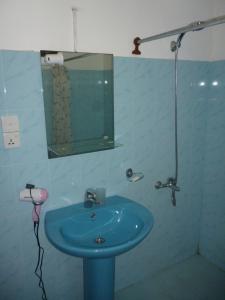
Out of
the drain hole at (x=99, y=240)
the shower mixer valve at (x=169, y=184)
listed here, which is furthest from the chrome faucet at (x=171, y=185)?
the drain hole at (x=99, y=240)

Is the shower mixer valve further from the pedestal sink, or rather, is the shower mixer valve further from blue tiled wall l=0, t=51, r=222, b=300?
the pedestal sink

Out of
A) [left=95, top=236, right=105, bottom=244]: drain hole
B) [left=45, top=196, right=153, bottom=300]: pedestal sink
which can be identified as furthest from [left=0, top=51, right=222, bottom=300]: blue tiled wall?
[left=95, top=236, right=105, bottom=244]: drain hole

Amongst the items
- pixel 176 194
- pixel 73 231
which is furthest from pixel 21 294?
pixel 176 194

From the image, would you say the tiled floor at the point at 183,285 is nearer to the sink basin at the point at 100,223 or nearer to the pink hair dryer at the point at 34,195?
the sink basin at the point at 100,223

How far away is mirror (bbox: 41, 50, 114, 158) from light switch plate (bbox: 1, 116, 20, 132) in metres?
0.18

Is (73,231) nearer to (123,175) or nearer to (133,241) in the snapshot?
(133,241)

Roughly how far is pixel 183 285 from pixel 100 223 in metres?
1.15

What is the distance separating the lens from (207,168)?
7.80 feet

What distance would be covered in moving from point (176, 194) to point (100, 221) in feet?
3.01

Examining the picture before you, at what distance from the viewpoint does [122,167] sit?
6.13 feet

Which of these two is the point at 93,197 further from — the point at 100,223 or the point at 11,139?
the point at 11,139

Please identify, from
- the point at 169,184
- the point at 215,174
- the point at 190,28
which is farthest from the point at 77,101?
the point at 215,174

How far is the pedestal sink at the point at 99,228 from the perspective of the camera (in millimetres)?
1490

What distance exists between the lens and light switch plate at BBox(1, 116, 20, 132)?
53.4 inches
